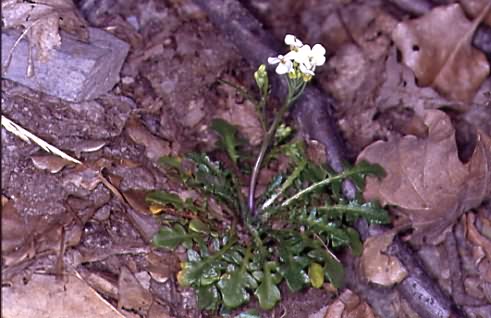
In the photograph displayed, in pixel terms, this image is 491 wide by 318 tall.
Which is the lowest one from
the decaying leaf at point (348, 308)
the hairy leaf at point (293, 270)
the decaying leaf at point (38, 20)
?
the decaying leaf at point (348, 308)

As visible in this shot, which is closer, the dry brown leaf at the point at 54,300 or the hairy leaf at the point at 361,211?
the dry brown leaf at the point at 54,300

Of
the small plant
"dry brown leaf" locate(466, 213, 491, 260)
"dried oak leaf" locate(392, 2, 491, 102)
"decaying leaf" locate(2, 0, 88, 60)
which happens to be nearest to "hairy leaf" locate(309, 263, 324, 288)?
the small plant

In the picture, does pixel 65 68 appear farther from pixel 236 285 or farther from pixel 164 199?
pixel 236 285

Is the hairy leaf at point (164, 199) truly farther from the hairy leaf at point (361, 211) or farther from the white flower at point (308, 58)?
the white flower at point (308, 58)

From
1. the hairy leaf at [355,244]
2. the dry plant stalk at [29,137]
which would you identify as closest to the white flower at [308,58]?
the hairy leaf at [355,244]

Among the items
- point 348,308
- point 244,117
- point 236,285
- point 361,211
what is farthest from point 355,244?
point 244,117

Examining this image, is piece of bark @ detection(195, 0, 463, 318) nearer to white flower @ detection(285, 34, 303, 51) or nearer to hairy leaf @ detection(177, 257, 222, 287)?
white flower @ detection(285, 34, 303, 51)

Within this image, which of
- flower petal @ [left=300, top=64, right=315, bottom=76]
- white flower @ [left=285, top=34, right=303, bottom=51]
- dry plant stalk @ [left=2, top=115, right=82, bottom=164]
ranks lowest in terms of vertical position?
dry plant stalk @ [left=2, top=115, right=82, bottom=164]
